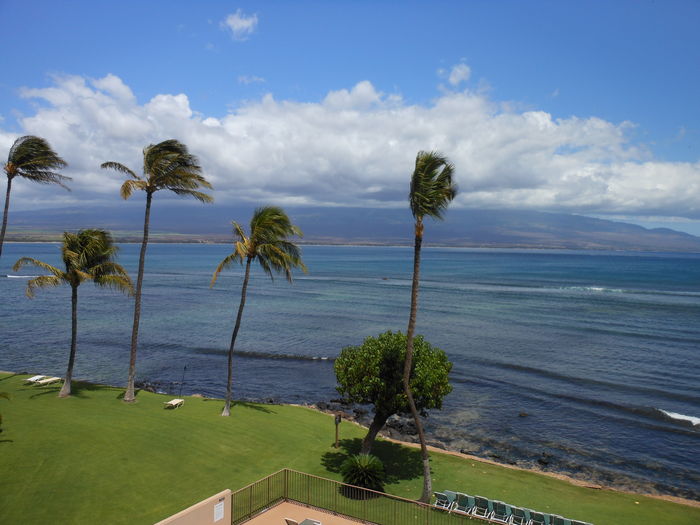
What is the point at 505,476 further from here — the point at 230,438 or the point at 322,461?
the point at 230,438

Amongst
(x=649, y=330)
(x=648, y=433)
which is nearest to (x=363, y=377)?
(x=648, y=433)

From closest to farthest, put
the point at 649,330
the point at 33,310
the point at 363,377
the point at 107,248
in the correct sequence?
the point at 363,377, the point at 107,248, the point at 649,330, the point at 33,310

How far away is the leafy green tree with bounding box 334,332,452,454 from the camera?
1967 centimetres

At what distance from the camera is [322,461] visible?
21.3 meters

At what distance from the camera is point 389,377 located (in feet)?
A: 66.5

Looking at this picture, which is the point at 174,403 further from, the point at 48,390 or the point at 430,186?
the point at 430,186

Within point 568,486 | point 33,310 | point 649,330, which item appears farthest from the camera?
point 33,310

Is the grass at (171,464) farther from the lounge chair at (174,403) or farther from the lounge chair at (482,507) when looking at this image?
the lounge chair at (482,507)

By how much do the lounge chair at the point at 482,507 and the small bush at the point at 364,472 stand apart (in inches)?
135

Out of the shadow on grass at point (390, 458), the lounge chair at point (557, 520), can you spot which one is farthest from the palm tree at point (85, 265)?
the lounge chair at point (557, 520)

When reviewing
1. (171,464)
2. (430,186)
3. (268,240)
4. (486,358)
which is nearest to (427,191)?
(430,186)

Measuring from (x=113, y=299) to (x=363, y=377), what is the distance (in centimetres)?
7581

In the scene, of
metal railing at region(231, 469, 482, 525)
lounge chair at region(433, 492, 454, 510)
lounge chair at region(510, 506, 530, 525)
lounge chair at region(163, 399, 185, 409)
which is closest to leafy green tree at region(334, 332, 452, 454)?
metal railing at region(231, 469, 482, 525)

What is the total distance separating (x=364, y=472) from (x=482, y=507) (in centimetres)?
449
